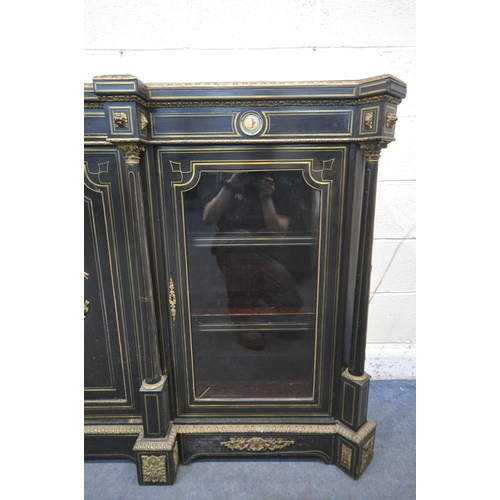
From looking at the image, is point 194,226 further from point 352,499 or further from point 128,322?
point 352,499

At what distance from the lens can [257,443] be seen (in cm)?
128

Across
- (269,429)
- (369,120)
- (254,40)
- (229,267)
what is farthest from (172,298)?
(254,40)

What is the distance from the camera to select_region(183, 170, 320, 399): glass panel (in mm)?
1123

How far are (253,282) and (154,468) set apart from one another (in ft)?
2.60

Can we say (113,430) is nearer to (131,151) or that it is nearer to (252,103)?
(131,151)

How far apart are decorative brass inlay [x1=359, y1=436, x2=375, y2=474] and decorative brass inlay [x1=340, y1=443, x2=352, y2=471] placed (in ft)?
0.15

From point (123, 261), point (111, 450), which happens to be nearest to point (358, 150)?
point (123, 261)

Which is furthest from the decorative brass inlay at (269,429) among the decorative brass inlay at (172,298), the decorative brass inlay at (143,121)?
the decorative brass inlay at (143,121)

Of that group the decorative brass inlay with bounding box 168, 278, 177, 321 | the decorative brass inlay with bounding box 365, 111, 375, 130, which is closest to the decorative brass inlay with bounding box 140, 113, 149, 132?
the decorative brass inlay with bounding box 168, 278, 177, 321

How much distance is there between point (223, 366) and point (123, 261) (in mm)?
564

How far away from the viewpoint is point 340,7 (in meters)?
1.39

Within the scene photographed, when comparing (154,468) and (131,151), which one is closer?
(131,151)

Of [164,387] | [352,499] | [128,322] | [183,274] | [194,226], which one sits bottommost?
[352,499]

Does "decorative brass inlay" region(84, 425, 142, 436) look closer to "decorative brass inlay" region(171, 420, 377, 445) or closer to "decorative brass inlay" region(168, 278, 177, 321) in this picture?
"decorative brass inlay" region(171, 420, 377, 445)
